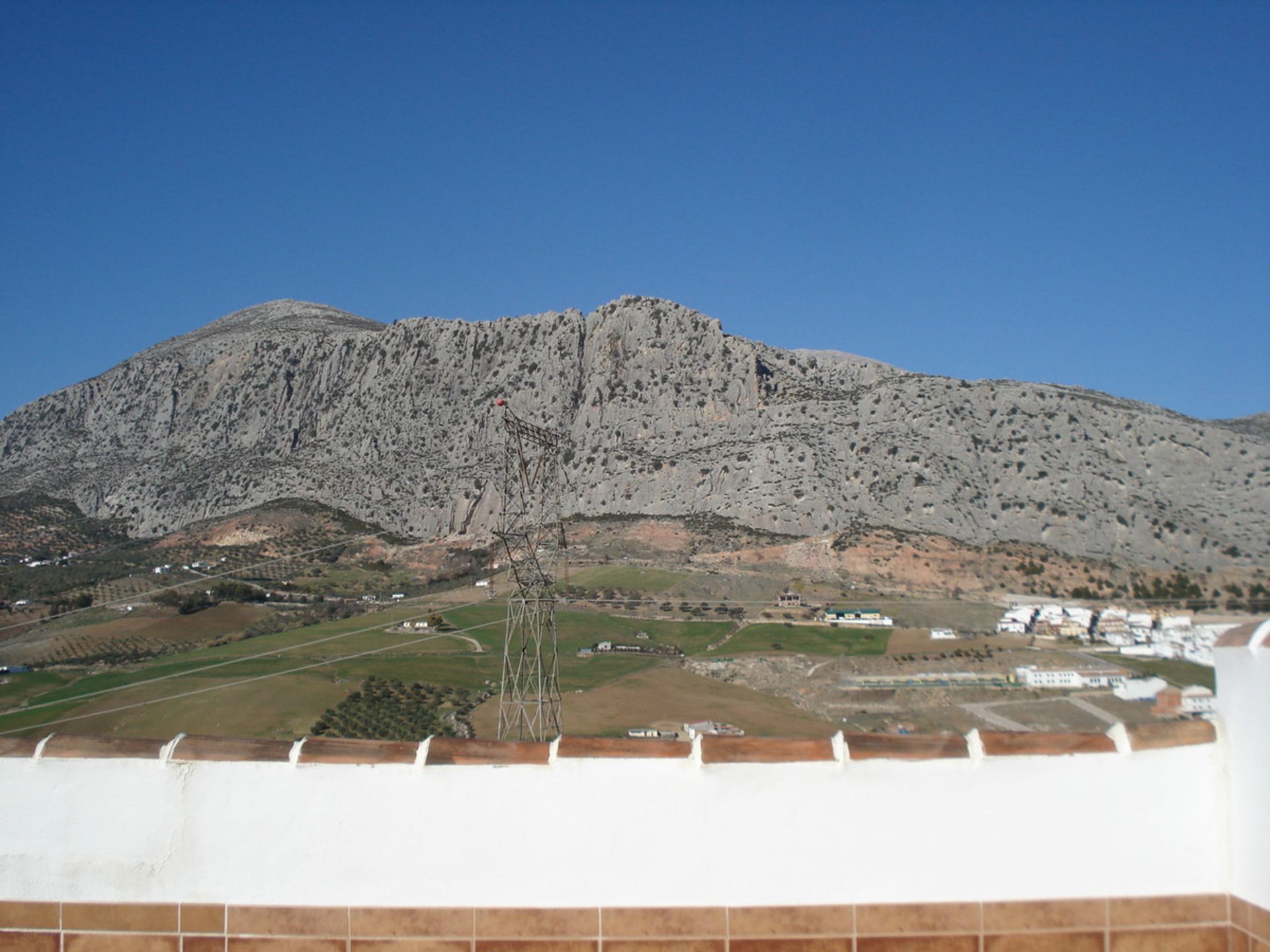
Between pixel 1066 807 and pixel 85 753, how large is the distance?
3376mm

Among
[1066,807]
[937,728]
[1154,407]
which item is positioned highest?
[1154,407]

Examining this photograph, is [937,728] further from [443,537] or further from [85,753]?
[443,537]

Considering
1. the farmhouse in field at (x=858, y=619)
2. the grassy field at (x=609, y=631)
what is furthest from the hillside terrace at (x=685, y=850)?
the farmhouse in field at (x=858, y=619)

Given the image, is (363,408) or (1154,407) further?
(363,408)

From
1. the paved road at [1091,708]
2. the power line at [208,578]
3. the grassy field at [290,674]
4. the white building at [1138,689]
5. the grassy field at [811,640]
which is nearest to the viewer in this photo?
the white building at [1138,689]

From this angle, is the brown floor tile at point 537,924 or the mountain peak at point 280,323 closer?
the brown floor tile at point 537,924

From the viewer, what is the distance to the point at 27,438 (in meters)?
115

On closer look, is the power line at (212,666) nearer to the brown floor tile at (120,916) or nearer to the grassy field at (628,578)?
the grassy field at (628,578)

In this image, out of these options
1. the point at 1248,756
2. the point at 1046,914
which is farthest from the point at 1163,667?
the point at 1046,914

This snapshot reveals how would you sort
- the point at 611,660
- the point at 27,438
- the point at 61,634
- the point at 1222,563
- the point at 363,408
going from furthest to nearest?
the point at 27,438, the point at 363,408, the point at 1222,563, the point at 61,634, the point at 611,660

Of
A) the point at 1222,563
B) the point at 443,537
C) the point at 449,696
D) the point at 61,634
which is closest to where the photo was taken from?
the point at 449,696

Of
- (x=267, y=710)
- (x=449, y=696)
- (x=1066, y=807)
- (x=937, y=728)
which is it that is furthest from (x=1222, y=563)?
(x=1066, y=807)

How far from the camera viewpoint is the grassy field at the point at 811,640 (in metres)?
44.4

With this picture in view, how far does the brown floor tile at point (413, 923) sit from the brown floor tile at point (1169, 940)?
6.93 feet
